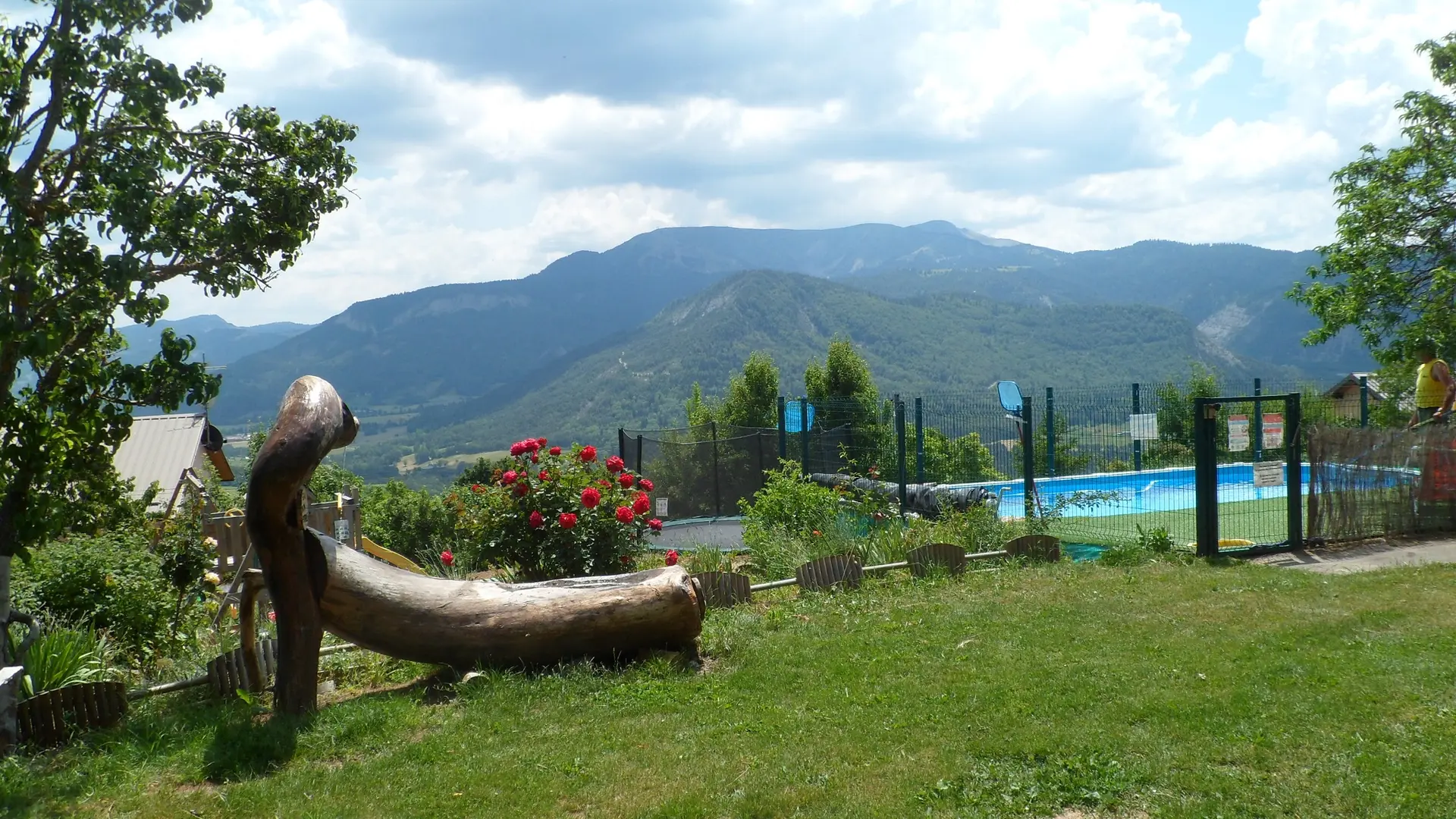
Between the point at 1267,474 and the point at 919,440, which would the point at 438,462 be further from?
the point at 1267,474

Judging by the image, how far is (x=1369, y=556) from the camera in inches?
404

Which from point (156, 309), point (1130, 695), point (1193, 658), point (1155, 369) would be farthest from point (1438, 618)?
point (1155, 369)

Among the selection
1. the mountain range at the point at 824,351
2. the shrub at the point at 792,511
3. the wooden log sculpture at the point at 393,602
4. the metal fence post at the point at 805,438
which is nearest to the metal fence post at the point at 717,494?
the metal fence post at the point at 805,438

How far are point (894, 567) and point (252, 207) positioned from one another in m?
6.12

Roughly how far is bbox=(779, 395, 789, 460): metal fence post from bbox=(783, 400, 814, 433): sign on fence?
0.18m

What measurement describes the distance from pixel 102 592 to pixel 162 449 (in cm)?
1618

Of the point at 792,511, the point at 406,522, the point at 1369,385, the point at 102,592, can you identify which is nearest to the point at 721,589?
the point at 792,511

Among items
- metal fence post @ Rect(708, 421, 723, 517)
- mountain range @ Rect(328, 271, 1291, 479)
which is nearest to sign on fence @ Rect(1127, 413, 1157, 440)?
metal fence post @ Rect(708, 421, 723, 517)

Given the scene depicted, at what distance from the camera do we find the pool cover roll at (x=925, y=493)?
12.6 metres

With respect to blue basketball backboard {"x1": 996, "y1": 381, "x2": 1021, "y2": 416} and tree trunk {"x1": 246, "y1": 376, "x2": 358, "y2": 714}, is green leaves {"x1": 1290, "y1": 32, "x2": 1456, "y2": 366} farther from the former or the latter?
tree trunk {"x1": 246, "y1": 376, "x2": 358, "y2": 714}

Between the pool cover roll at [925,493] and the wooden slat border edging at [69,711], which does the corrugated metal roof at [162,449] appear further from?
the wooden slat border edging at [69,711]

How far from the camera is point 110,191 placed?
602 cm

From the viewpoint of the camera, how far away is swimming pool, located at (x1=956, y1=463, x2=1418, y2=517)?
41.0ft

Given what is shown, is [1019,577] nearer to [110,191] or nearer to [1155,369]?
[110,191]
